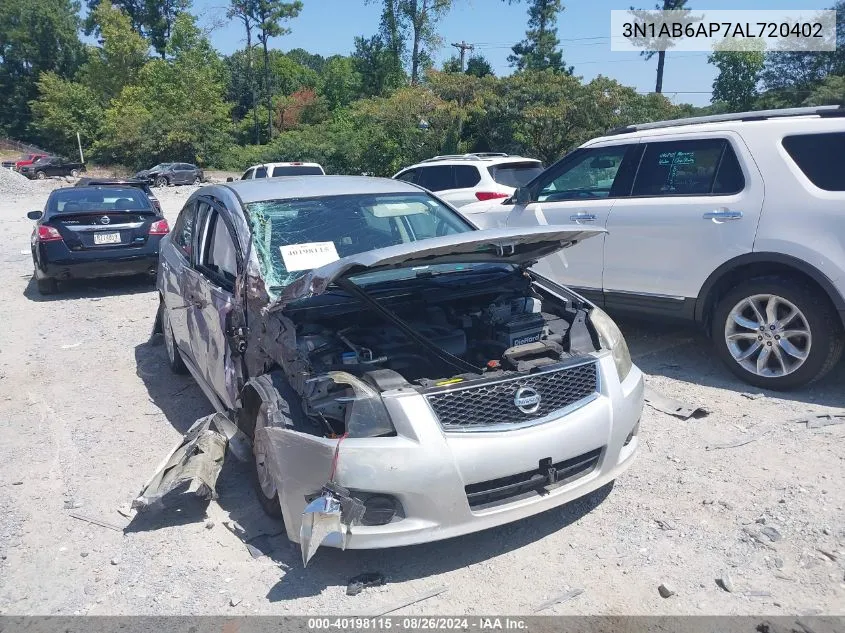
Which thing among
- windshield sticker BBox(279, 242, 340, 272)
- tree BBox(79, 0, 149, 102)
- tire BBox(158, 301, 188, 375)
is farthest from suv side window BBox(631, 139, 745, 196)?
Answer: tree BBox(79, 0, 149, 102)

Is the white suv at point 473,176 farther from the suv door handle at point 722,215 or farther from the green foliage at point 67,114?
the green foliage at point 67,114

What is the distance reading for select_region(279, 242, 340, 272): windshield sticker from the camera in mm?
4215

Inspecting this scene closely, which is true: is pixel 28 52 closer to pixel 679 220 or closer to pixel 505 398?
pixel 679 220

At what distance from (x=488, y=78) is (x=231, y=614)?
27755 millimetres

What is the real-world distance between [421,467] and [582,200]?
4.11 m

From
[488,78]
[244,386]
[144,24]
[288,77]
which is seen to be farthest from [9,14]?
[244,386]

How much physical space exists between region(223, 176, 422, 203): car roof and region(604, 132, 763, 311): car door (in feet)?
6.57

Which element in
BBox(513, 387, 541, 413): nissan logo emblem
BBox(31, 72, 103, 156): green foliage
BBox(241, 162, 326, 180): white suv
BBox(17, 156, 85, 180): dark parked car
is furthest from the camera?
BBox(31, 72, 103, 156): green foliage

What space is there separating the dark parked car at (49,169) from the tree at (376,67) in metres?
21.6

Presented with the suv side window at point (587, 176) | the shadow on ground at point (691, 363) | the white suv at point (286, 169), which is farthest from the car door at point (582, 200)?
the white suv at point (286, 169)

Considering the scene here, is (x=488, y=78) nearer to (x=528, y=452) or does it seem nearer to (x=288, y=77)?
(x=528, y=452)

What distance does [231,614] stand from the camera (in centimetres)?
307

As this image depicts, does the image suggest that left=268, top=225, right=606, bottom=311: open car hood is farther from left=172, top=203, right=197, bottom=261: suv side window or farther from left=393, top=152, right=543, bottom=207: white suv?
left=393, top=152, right=543, bottom=207: white suv

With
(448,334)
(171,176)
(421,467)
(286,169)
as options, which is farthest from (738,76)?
(421,467)
